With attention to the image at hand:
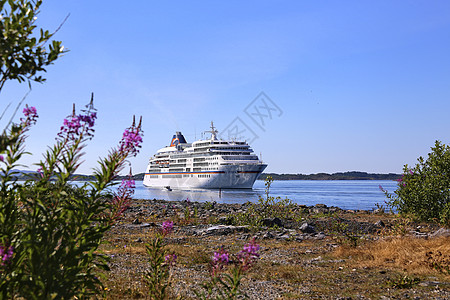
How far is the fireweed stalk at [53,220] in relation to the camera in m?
2.61

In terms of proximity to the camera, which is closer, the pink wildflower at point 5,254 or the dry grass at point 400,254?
the pink wildflower at point 5,254

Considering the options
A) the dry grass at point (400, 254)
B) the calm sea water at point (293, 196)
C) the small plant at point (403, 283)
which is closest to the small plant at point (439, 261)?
the dry grass at point (400, 254)

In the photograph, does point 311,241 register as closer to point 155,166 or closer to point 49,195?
point 49,195

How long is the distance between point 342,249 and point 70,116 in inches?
306

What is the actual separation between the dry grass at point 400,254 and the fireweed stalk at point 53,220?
21.2ft

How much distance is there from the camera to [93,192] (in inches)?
117

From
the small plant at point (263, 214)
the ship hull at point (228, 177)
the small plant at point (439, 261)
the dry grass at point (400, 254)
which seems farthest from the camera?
the ship hull at point (228, 177)

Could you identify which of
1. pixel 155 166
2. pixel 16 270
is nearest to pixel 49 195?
pixel 16 270

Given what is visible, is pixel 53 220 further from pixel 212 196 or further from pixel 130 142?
pixel 212 196

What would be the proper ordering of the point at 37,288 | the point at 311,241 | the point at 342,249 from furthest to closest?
the point at 311,241, the point at 342,249, the point at 37,288

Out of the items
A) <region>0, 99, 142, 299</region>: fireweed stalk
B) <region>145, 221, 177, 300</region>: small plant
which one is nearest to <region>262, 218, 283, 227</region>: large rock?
<region>145, 221, 177, 300</region>: small plant

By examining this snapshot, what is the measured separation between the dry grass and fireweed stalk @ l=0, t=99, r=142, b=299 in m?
6.47

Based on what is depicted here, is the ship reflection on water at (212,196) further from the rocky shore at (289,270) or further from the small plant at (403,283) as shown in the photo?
the small plant at (403,283)

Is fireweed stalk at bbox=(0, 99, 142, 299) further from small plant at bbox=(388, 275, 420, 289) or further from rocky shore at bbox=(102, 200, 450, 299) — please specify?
small plant at bbox=(388, 275, 420, 289)
